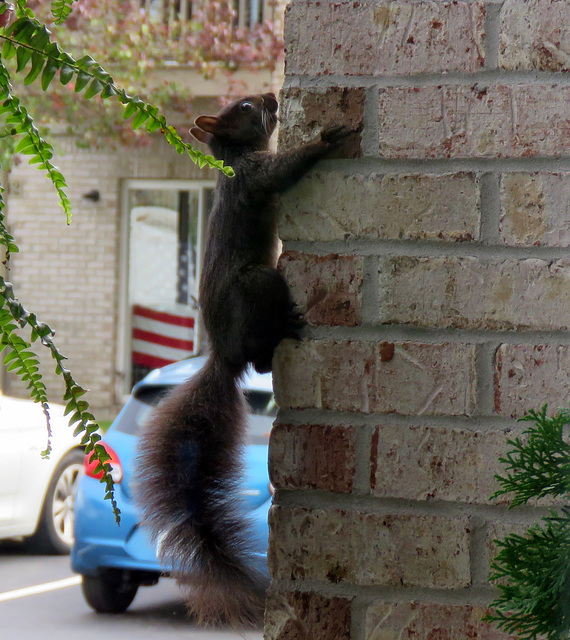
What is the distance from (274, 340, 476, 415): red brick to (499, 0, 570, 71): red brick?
0.26m

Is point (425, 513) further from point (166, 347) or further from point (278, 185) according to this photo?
point (166, 347)

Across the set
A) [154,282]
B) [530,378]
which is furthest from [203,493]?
[154,282]

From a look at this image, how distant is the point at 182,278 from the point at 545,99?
616 centimetres

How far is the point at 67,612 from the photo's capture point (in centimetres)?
310

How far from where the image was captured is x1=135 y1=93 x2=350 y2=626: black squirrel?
833mm

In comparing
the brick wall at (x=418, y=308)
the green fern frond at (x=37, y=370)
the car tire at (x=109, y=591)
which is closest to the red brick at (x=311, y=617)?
the brick wall at (x=418, y=308)

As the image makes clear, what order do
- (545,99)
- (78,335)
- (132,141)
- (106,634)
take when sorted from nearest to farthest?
(545,99)
(106,634)
(132,141)
(78,335)

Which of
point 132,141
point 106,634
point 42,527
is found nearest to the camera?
point 106,634

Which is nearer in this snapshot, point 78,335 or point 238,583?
point 238,583

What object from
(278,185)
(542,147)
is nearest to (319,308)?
(278,185)

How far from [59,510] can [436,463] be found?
3.22 metres

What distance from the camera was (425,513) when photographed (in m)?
0.80

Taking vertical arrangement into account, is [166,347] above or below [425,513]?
below

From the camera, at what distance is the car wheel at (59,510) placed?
369 cm
